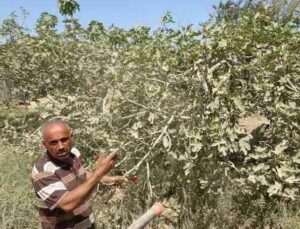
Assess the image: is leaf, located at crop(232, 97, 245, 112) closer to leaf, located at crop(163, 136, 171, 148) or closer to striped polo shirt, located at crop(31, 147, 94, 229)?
leaf, located at crop(163, 136, 171, 148)

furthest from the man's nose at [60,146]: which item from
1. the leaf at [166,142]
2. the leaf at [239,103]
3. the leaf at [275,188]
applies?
the leaf at [275,188]

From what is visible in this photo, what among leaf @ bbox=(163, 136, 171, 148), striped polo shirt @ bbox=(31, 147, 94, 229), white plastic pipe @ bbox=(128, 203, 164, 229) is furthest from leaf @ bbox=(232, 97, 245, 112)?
white plastic pipe @ bbox=(128, 203, 164, 229)

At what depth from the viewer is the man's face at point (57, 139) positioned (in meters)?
3.13

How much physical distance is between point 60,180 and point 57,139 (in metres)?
0.24

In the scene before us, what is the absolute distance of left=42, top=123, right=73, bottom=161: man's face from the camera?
313 centimetres

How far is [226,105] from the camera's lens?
4.51 metres

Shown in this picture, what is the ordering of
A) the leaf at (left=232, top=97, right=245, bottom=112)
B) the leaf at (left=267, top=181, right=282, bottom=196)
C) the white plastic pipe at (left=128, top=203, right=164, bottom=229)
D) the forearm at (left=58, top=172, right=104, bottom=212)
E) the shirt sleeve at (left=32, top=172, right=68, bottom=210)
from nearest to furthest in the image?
1. the white plastic pipe at (left=128, top=203, right=164, bottom=229)
2. the forearm at (left=58, top=172, right=104, bottom=212)
3. the shirt sleeve at (left=32, top=172, right=68, bottom=210)
4. the leaf at (left=232, top=97, right=245, bottom=112)
5. the leaf at (left=267, top=181, right=282, bottom=196)

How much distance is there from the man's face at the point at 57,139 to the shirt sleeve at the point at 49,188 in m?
0.14

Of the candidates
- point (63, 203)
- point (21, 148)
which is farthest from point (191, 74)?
point (21, 148)

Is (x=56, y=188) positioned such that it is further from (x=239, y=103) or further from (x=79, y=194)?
(x=239, y=103)

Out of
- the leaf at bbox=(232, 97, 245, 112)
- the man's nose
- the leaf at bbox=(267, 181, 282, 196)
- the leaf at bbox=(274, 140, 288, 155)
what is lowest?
the leaf at bbox=(267, 181, 282, 196)

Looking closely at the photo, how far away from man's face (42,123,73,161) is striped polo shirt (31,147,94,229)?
0.31 ft

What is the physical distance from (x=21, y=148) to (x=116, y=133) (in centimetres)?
184

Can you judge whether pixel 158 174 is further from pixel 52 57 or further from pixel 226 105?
pixel 52 57
